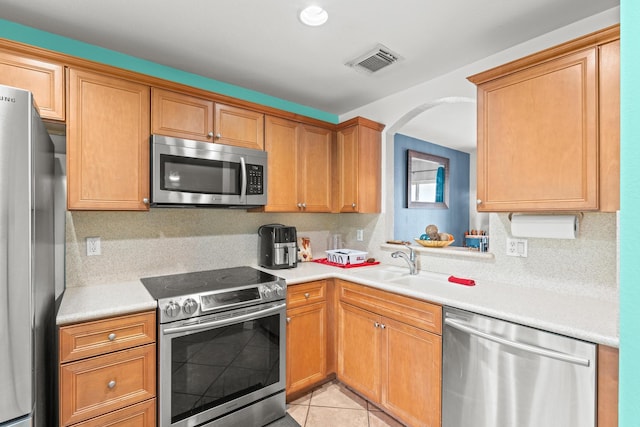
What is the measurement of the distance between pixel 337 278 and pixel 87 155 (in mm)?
1868

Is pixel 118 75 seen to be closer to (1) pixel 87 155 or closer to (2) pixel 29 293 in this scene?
(1) pixel 87 155

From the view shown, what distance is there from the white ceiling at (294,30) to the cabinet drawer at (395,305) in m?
1.68

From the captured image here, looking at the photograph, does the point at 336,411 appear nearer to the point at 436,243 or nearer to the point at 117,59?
the point at 436,243

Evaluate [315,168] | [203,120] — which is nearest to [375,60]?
[315,168]

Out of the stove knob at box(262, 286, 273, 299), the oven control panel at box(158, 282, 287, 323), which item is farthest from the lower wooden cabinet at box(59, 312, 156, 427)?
the stove knob at box(262, 286, 273, 299)

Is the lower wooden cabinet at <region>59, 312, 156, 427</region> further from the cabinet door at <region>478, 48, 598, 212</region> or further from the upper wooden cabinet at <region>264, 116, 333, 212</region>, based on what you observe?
the cabinet door at <region>478, 48, 598, 212</region>

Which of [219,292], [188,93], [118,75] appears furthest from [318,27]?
[219,292]

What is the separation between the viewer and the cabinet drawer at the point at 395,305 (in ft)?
6.08

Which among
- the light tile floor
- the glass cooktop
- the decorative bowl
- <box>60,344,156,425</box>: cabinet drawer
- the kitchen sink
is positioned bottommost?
the light tile floor

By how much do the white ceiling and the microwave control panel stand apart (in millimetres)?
769

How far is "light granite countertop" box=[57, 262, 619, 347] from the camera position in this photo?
1.40 metres

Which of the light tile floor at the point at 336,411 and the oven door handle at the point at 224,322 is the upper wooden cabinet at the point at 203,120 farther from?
the light tile floor at the point at 336,411

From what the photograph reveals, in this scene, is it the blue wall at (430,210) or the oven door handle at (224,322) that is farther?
the blue wall at (430,210)

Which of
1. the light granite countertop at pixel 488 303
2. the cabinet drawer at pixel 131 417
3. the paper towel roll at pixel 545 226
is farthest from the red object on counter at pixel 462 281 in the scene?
the cabinet drawer at pixel 131 417
